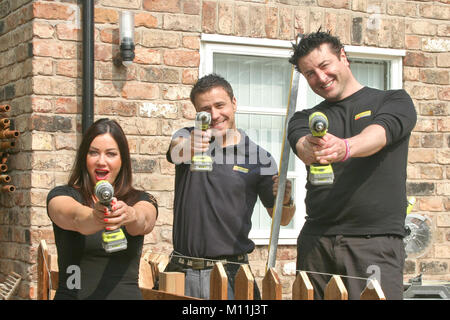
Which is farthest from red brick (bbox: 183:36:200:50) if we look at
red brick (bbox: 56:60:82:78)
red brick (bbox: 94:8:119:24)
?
red brick (bbox: 56:60:82:78)

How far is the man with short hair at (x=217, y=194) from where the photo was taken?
3.79 m

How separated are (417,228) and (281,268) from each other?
1351mm

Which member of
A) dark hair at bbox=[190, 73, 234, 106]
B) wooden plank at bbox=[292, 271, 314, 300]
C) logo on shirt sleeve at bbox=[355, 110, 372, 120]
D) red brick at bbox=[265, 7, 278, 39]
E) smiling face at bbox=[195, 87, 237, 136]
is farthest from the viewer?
red brick at bbox=[265, 7, 278, 39]

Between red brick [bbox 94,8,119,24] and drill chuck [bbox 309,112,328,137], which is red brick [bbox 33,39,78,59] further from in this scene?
drill chuck [bbox 309,112,328,137]

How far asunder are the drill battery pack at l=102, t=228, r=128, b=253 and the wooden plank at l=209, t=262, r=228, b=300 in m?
0.46

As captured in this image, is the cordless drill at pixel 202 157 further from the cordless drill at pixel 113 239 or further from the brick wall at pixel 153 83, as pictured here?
the brick wall at pixel 153 83

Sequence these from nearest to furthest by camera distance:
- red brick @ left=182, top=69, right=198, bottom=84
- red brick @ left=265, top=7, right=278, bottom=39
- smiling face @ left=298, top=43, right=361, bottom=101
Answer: smiling face @ left=298, top=43, right=361, bottom=101
red brick @ left=182, top=69, right=198, bottom=84
red brick @ left=265, top=7, right=278, bottom=39

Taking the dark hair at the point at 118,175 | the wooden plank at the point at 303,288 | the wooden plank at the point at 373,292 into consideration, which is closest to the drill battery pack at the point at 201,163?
the dark hair at the point at 118,175

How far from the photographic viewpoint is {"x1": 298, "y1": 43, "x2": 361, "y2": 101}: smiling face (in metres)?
3.54

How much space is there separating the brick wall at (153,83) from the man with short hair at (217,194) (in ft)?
6.08

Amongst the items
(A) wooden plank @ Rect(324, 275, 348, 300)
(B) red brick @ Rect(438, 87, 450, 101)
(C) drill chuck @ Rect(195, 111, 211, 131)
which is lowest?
(A) wooden plank @ Rect(324, 275, 348, 300)

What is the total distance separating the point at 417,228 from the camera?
5395 mm

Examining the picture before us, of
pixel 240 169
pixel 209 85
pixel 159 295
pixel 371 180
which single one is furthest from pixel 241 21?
pixel 159 295

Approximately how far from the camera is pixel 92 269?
3061mm
